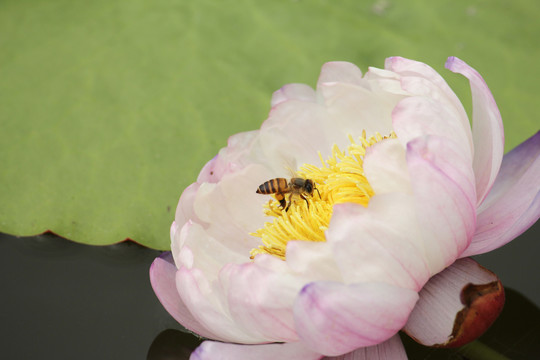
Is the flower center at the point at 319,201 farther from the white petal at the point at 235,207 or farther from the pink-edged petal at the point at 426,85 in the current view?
the pink-edged petal at the point at 426,85

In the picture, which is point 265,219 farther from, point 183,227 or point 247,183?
point 183,227

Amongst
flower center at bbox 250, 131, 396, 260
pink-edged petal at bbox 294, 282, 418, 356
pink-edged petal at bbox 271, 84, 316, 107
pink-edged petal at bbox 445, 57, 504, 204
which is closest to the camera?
pink-edged petal at bbox 294, 282, 418, 356

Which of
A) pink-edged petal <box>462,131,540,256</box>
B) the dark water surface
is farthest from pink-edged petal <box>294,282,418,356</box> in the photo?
the dark water surface

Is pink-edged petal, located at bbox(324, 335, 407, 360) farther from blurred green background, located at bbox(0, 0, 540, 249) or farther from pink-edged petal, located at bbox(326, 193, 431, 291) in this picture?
blurred green background, located at bbox(0, 0, 540, 249)

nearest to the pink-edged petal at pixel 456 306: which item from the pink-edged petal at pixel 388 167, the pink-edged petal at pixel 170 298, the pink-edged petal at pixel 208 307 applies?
the pink-edged petal at pixel 388 167

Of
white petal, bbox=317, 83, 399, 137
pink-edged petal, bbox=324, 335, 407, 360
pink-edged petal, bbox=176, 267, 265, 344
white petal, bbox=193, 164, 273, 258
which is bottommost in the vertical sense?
pink-edged petal, bbox=324, 335, 407, 360

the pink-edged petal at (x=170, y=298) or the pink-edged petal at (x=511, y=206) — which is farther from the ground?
the pink-edged petal at (x=511, y=206)

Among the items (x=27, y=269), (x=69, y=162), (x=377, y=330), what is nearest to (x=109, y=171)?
(x=69, y=162)
